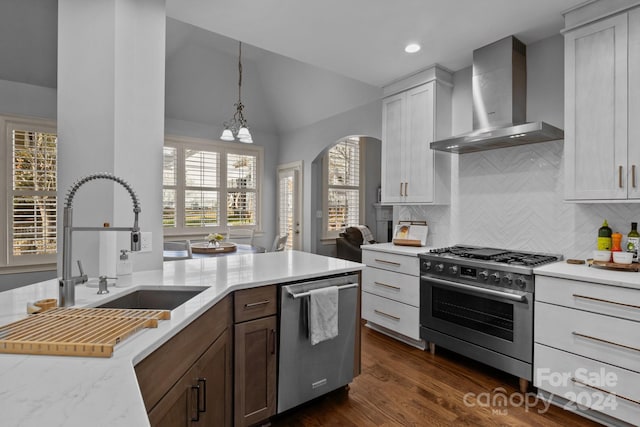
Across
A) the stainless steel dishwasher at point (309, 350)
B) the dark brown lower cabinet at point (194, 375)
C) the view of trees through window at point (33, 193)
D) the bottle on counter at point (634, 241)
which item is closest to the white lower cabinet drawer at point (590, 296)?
the bottle on counter at point (634, 241)

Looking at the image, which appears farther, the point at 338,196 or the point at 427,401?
the point at 338,196

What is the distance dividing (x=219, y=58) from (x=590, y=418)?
5824 millimetres

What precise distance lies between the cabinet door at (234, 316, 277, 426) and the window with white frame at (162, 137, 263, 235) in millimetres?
4269

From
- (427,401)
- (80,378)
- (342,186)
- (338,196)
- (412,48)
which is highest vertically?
(412,48)

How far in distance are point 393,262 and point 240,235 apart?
3373 mm

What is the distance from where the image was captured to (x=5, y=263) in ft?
12.7

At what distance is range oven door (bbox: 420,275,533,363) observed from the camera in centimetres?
230

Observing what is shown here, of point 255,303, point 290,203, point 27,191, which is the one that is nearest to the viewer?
point 255,303

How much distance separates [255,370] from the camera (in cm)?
180

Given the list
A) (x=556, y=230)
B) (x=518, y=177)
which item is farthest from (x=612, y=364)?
(x=518, y=177)

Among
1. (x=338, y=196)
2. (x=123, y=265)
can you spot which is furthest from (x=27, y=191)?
(x=338, y=196)

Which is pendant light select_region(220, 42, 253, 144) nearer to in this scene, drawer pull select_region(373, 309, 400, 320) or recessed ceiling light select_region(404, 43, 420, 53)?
recessed ceiling light select_region(404, 43, 420, 53)

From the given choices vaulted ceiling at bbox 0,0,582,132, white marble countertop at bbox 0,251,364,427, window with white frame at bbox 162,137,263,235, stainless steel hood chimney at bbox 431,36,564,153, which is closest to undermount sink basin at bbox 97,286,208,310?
white marble countertop at bbox 0,251,364,427

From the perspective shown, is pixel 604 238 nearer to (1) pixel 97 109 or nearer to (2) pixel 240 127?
(1) pixel 97 109
